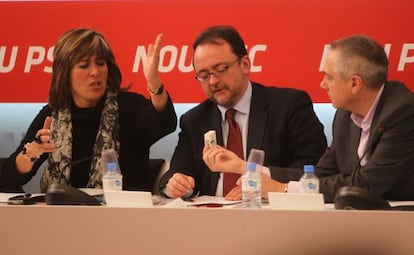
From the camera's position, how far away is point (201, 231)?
2.18m

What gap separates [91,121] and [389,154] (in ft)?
5.52

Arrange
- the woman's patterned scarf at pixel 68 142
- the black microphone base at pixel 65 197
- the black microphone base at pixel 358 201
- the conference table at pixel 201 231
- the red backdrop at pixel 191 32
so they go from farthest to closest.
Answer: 1. the red backdrop at pixel 191 32
2. the woman's patterned scarf at pixel 68 142
3. the black microphone base at pixel 65 197
4. the black microphone base at pixel 358 201
5. the conference table at pixel 201 231

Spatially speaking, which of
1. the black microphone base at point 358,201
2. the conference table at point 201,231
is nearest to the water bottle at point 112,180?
the conference table at point 201,231

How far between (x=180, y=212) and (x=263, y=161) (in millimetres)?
1620

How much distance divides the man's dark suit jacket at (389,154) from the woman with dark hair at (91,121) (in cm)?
109

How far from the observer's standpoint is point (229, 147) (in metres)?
3.83

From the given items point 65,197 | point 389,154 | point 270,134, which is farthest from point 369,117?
point 65,197

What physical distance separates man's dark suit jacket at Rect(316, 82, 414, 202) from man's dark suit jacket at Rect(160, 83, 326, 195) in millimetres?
379

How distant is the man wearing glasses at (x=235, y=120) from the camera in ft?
12.5

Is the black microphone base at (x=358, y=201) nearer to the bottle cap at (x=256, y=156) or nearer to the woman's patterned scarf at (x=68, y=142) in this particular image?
the bottle cap at (x=256, y=156)

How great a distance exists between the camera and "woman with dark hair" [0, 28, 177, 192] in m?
4.03

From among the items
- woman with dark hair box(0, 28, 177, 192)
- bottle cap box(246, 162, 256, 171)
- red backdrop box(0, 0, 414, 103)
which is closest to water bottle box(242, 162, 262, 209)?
bottle cap box(246, 162, 256, 171)

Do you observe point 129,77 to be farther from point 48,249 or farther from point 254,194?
point 48,249

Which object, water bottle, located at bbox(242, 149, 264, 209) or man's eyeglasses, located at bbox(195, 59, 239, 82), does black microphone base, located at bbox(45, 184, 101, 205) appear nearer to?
water bottle, located at bbox(242, 149, 264, 209)
